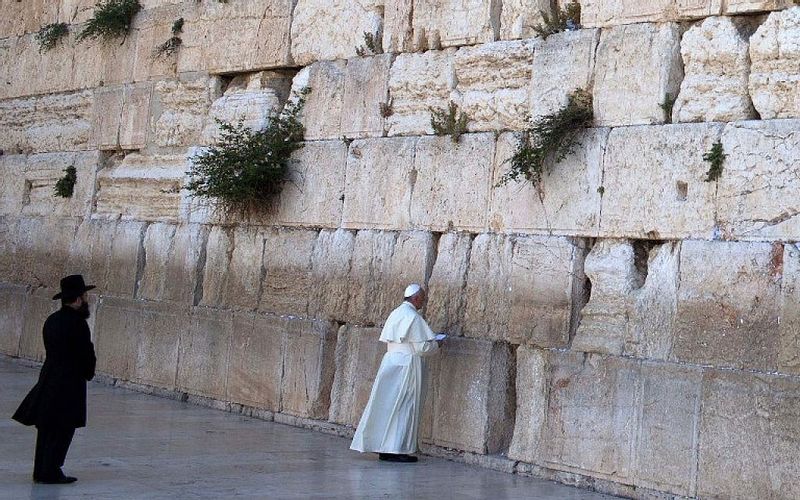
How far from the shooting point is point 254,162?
11562 millimetres

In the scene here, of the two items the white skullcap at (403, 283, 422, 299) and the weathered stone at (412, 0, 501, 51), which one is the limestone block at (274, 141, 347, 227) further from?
the white skullcap at (403, 283, 422, 299)

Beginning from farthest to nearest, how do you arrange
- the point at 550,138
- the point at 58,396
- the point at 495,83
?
the point at 495,83 < the point at 550,138 < the point at 58,396

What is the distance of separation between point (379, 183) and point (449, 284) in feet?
4.03

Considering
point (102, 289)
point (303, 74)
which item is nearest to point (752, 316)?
point (303, 74)

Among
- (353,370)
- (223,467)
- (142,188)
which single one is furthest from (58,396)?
(142,188)

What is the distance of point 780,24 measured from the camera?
821 cm

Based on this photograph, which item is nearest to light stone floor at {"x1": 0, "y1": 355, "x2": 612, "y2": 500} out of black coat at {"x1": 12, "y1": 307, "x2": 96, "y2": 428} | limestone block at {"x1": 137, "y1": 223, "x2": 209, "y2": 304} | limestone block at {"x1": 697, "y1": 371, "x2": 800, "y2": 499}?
black coat at {"x1": 12, "y1": 307, "x2": 96, "y2": 428}

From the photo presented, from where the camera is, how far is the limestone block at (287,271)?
1138 cm

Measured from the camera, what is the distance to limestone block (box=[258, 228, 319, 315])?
1138 centimetres

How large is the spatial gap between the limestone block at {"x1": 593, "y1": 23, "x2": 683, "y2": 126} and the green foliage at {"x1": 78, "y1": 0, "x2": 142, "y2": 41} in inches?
253

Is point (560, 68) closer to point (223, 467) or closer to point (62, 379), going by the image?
point (223, 467)

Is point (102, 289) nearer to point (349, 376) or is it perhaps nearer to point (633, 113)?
point (349, 376)

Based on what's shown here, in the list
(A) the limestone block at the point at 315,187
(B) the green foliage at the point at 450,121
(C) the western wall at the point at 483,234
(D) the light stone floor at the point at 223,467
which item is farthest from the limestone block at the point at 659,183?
(A) the limestone block at the point at 315,187

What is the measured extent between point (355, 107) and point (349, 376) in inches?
90.9
